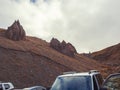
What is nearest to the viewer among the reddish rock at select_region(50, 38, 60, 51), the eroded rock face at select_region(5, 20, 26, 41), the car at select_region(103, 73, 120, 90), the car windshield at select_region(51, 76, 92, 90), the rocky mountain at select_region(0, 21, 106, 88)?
the car at select_region(103, 73, 120, 90)

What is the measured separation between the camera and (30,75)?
5838 centimetres

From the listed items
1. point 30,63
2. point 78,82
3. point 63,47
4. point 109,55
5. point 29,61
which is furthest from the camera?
point 109,55

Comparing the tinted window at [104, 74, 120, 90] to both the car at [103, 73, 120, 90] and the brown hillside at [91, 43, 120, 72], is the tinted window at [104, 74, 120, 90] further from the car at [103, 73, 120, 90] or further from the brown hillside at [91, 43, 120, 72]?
the brown hillside at [91, 43, 120, 72]

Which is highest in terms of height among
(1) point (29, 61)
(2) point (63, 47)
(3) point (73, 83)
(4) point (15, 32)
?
(4) point (15, 32)

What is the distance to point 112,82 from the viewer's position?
10984mm

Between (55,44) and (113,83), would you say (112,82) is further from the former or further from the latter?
(55,44)

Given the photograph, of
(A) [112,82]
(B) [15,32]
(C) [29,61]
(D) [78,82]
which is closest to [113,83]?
(A) [112,82]

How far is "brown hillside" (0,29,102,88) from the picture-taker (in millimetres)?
55812

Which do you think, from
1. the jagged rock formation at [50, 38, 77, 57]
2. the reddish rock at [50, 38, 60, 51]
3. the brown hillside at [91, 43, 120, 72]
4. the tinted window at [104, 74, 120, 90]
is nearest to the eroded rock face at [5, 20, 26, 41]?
the reddish rock at [50, 38, 60, 51]

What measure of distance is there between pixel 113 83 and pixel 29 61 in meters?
52.8

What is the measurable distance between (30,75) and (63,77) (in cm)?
4573

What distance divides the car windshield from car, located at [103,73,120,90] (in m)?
1.26

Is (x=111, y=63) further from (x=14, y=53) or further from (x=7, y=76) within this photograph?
(x=7, y=76)

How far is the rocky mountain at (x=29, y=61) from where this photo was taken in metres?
56.2
